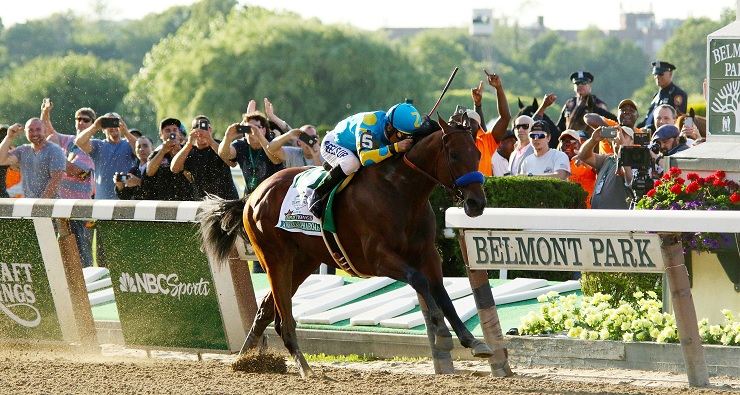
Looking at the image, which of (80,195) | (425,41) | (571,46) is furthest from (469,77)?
(80,195)

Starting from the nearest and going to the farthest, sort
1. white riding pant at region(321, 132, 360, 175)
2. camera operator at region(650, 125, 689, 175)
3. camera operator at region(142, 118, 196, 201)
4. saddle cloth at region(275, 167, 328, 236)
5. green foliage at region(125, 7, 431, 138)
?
white riding pant at region(321, 132, 360, 175), saddle cloth at region(275, 167, 328, 236), camera operator at region(650, 125, 689, 175), camera operator at region(142, 118, 196, 201), green foliage at region(125, 7, 431, 138)

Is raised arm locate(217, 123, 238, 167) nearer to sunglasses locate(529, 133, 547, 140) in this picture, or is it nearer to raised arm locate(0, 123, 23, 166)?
sunglasses locate(529, 133, 547, 140)

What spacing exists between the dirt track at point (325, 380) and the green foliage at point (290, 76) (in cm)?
5973

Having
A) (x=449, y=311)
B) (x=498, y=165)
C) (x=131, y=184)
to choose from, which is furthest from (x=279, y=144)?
(x=449, y=311)

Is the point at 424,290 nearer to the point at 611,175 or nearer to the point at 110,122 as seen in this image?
the point at 611,175

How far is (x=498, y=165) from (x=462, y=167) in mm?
4362

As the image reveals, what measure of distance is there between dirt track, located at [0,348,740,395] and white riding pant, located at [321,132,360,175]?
1.12 m

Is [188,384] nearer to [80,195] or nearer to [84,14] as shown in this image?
[80,195]

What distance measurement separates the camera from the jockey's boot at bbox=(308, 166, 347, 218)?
7.81 metres

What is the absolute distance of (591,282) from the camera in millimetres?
8531

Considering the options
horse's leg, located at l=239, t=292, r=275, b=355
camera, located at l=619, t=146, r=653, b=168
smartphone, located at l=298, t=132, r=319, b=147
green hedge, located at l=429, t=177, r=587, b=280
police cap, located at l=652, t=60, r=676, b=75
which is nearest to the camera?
horse's leg, located at l=239, t=292, r=275, b=355

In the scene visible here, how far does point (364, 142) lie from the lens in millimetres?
7613

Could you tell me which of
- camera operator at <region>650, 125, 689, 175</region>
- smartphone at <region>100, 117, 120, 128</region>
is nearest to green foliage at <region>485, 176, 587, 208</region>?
camera operator at <region>650, 125, 689, 175</region>

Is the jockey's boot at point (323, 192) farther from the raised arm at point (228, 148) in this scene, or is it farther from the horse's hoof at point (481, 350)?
the raised arm at point (228, 148)
